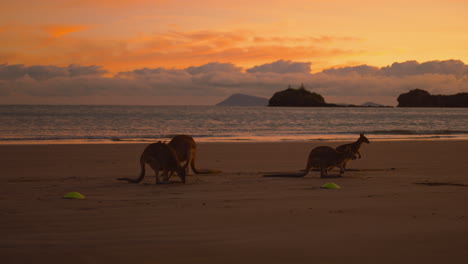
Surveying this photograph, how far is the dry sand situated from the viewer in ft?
17.1

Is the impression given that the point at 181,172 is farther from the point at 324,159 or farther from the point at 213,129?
the point at 213,129

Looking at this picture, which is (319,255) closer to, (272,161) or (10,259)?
(10,259)

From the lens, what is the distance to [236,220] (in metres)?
6.79

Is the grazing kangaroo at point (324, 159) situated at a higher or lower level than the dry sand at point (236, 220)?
higher

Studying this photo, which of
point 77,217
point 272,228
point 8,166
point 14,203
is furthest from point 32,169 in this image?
point 272,228

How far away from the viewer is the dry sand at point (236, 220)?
5.22 m

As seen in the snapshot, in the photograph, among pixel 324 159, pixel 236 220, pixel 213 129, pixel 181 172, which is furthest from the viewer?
pixel 213 129

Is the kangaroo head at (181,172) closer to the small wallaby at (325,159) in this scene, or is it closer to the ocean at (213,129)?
the small wallaby at (325,159)

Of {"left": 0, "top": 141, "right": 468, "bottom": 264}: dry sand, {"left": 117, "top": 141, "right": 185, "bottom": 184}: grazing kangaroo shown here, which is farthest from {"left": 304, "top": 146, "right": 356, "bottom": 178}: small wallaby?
{"left": 117, "top": 141, "right": 185, "bottom": 184}: grazing kangaroo

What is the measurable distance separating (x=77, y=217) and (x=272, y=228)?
8.83ft

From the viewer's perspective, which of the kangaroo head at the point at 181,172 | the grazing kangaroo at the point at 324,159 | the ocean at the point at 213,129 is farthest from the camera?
the ocean at the point at 213,129

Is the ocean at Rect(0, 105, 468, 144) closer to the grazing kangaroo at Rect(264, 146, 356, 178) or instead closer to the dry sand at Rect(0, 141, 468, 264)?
the grazing kangaroo at Rect(264, 146, 356, 178)

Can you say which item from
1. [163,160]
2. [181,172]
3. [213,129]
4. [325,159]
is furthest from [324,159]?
[213,129]

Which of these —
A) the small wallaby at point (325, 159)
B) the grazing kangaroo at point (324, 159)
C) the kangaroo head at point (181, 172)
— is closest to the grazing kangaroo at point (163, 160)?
the kangaroo head at point (181, 172)
